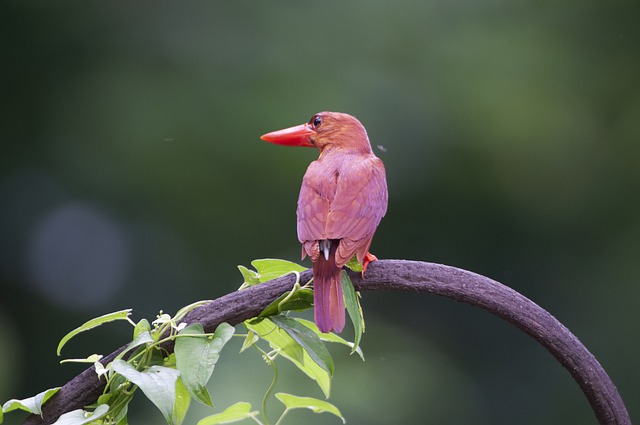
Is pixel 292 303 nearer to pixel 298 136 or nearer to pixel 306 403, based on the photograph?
pixel 306 403

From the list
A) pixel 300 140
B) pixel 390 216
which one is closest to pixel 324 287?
pixel 300 140

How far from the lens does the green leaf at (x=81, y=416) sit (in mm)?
1083

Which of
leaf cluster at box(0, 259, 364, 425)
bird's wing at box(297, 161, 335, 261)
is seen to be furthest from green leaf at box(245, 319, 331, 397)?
bird's wing at box(297, 161, 335, 261)

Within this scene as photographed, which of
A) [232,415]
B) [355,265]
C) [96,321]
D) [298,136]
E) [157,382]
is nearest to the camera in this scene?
[157,382]

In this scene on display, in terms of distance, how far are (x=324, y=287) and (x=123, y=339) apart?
2.49 m

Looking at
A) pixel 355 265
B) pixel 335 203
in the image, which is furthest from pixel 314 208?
pixel 355 265

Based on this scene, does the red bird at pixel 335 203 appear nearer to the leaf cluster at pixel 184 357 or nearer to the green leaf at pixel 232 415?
the leaf cluster at pixel 184 357

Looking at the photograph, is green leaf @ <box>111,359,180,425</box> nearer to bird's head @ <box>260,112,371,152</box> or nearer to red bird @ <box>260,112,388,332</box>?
red bird @ <box>260,112,388,332</box>

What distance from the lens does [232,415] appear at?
50.0 inches

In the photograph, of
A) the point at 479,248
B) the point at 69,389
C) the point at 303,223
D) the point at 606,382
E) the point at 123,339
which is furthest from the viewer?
the point at 479,248

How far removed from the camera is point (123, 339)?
12.0 ft

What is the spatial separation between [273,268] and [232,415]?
0.71 ft

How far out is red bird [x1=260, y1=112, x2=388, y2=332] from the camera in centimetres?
134

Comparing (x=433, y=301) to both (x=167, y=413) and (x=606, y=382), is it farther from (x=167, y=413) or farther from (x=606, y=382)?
(x=167, y=413)
